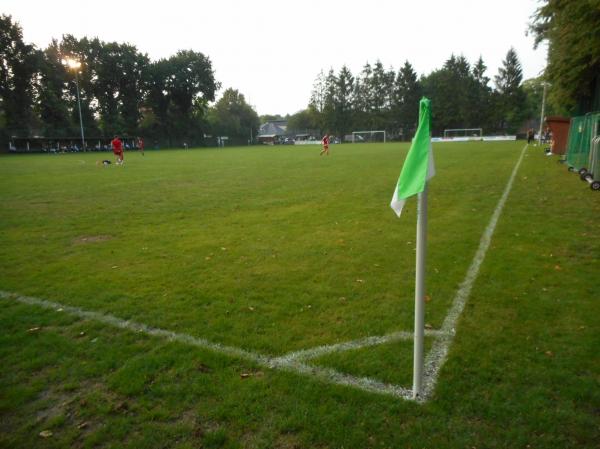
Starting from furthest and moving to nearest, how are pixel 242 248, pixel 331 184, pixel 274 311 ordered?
pixel 331 184
pixel 242 248
pixel 274 311

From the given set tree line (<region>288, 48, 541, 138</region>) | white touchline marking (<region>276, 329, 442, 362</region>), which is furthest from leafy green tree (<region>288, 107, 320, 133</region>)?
white touchline marking (<region>276, 329, 442, 362</region>)

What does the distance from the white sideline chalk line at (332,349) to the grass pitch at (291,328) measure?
89 mm

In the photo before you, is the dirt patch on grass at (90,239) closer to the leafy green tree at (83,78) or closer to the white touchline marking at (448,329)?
the white touchline marking at (448,329)

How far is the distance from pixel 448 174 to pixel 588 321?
1379cm

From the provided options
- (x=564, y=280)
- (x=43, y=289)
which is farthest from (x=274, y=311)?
(x=564, y=280)

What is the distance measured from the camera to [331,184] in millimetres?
15305

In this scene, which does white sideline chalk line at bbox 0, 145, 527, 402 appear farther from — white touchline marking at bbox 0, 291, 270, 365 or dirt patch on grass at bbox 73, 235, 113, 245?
dirt patch on grass at bbox 73, 235, 113, 245

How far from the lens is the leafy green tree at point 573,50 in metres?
15.3

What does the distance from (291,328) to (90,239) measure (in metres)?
5.81

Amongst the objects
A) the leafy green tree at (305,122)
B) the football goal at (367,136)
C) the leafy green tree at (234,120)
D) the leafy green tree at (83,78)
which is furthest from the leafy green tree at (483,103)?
the leafy green tree at (83,78)

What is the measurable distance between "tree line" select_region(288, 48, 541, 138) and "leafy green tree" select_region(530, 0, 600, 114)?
53.5 metres

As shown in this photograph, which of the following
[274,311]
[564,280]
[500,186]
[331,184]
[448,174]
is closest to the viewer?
[274,311]

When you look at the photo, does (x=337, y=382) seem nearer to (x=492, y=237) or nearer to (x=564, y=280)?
(x=564, y=280)

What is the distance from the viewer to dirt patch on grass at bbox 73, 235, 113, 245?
7.82 metres
